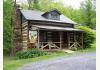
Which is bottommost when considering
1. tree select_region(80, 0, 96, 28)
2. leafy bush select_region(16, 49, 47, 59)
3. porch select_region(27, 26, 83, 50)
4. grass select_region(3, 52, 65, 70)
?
grass select_region(3, 52, 65, 70)

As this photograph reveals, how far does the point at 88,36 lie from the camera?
2.13m

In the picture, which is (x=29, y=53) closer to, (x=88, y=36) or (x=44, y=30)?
(x=44, y=30)

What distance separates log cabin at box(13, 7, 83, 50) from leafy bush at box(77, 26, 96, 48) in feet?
0.12

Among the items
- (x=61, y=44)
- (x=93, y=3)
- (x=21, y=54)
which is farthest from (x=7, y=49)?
(x=93, y=3)

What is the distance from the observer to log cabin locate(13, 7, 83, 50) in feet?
6.68

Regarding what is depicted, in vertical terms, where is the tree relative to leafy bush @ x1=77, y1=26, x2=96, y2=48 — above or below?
above

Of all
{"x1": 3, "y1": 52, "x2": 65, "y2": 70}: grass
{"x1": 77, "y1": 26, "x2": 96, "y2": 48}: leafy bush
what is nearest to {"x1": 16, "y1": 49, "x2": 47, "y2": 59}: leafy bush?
{"x1": 3, "y1": 52, "x2": 65, "y2": 70}: grass

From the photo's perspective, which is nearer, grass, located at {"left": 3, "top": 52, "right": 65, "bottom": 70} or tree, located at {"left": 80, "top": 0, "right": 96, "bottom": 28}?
grass, located at {"left": 3, "top": 52, "right": 65, "bottom": 70}

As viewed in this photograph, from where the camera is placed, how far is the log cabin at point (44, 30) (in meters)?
2.04

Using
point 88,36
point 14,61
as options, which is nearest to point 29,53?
point 14,61

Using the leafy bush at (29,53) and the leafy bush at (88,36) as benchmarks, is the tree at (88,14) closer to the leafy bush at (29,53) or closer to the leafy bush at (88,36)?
the leafy bush at (88,36)

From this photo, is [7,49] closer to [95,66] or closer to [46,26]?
[46,26]

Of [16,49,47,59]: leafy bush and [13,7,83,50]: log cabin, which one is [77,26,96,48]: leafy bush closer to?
[13,7,83,50]: log cabin

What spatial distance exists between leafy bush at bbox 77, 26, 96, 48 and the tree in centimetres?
5
